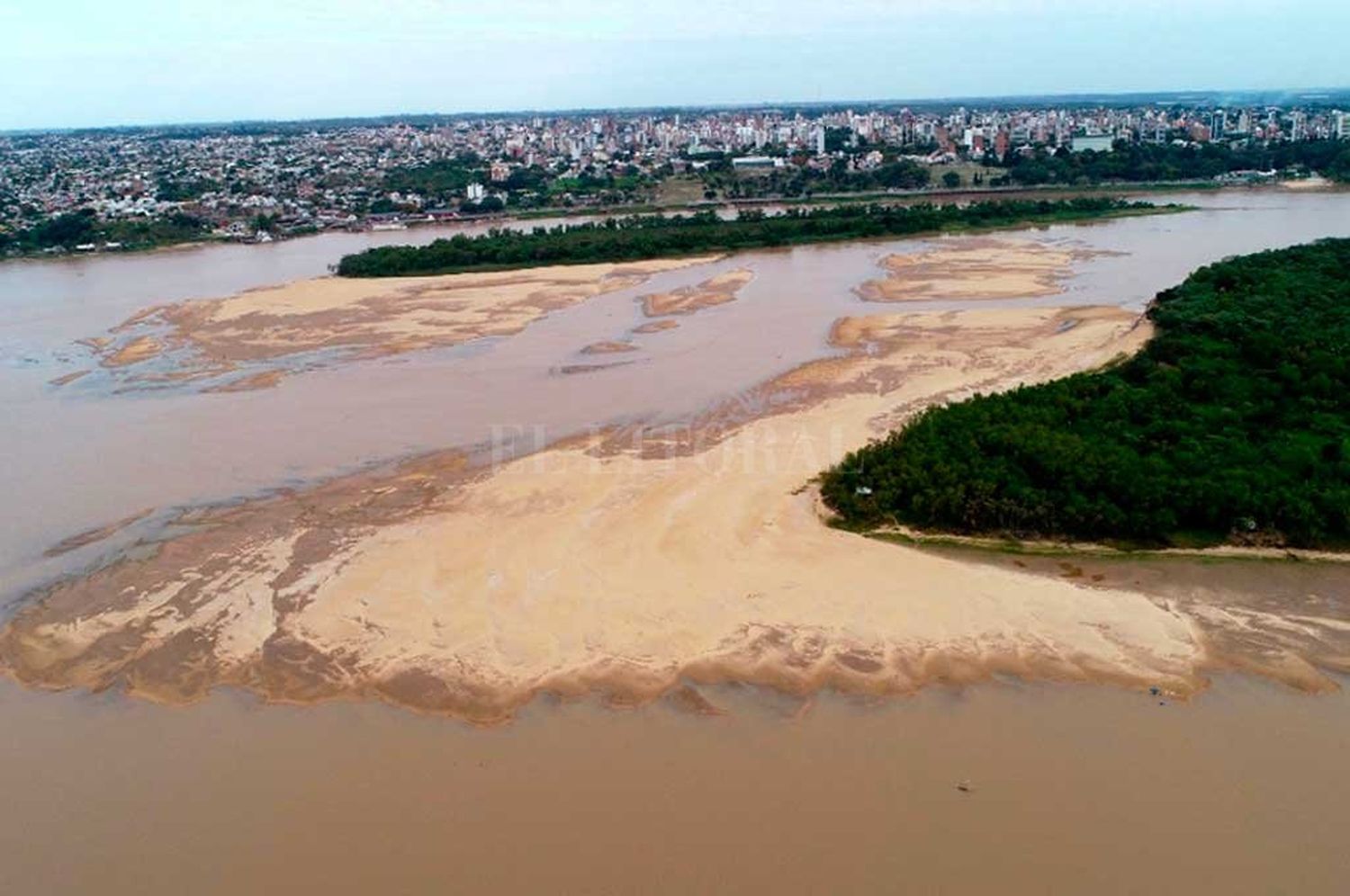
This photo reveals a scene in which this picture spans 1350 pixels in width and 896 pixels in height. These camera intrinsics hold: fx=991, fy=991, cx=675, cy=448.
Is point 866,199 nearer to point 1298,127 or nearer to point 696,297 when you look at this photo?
point 696,297

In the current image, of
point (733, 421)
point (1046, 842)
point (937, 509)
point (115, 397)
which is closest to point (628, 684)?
point (1046, 842)

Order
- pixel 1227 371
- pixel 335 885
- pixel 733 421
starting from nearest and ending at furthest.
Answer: pixel 335 885 < pixel 1227 371 < pixel 733 421

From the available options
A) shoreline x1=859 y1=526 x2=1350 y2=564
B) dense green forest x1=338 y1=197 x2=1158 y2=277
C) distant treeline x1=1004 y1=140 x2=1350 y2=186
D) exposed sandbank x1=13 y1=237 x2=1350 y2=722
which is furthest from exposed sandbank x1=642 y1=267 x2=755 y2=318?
distant treeline x1=1004 y1=140 x2=1350 y2=186

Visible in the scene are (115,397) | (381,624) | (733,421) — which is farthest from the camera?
(115,397)

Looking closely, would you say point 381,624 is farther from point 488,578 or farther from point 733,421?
point 733,421

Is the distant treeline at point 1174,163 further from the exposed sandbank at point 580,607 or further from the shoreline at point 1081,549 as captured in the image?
the shoreline at point 1081,549

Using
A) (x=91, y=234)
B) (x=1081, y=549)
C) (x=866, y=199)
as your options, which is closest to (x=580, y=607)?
(x=1081, y=549)
